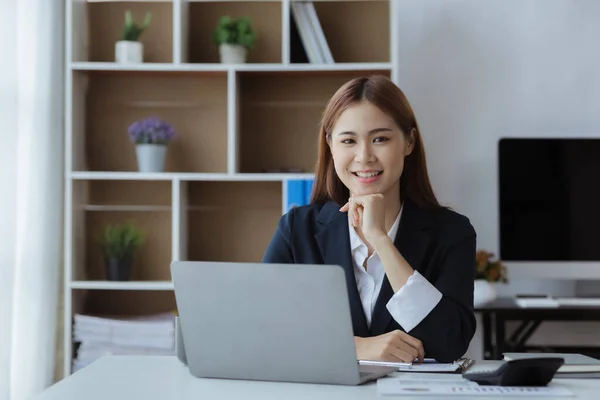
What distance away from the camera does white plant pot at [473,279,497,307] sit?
10.2ft

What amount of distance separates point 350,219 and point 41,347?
1624 millimetres

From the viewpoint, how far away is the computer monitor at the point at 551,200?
3299 mm

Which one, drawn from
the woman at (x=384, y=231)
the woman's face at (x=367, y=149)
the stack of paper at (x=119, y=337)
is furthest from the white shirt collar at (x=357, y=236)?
the stack of paper at (x=119, y=337)

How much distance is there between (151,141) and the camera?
3.27 m

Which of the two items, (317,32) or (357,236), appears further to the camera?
(317,32)

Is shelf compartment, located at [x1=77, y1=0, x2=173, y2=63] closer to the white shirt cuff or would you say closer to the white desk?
the white shirt cuff

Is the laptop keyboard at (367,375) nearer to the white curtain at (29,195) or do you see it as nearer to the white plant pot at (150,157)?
the white curtain at (29,195)

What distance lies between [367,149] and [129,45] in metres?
1.68

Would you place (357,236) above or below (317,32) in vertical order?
below

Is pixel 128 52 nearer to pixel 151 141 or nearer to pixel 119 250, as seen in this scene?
pixel 151 141

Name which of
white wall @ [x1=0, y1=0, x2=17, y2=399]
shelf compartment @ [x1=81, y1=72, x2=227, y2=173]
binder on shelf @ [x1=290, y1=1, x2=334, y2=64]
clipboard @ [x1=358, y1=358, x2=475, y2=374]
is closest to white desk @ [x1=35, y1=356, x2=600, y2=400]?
clipboard @ [x1=358, y1=358, x2=475, y2=374]

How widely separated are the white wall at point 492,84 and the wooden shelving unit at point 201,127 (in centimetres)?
24

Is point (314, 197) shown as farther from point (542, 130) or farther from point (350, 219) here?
point (542, 130)

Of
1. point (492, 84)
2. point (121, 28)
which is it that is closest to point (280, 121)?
point (121, 28)
